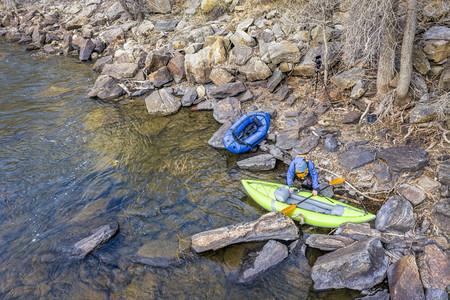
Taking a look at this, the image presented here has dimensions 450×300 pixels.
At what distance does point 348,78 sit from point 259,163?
4.09 m

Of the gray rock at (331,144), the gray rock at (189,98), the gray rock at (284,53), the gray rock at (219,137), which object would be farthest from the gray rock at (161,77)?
the gray rock at (331,144)

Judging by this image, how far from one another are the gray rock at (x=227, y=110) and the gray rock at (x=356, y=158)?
13.6 ft

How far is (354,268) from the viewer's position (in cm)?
568

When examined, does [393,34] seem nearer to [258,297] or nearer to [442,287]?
[442,287]

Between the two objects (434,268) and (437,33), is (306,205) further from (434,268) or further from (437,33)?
(437,33)

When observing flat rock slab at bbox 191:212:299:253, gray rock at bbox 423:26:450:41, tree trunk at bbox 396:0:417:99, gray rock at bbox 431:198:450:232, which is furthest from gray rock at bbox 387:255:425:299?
gray rock at bbox 423:26:450:41

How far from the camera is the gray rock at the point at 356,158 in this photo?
788 cm

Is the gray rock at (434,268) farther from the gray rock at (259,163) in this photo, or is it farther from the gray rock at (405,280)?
the gray rock at (259,163)

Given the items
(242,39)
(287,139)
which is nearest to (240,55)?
(242,39)

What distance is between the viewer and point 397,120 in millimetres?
8266

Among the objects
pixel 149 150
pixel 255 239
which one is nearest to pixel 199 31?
pixel 149 150

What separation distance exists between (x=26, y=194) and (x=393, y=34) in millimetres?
10885

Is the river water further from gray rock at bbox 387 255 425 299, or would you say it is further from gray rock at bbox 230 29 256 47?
gray rock at bbox 230 29 256 47

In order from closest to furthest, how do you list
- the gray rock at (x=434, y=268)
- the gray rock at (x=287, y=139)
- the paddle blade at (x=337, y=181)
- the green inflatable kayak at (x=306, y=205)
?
the gray rock at (x=434, y=268)
the green inflatable kayak at (x=306, y=205)
the paddle blade at (x=337, y=181)
the gray rock at (x=287, y=139)
